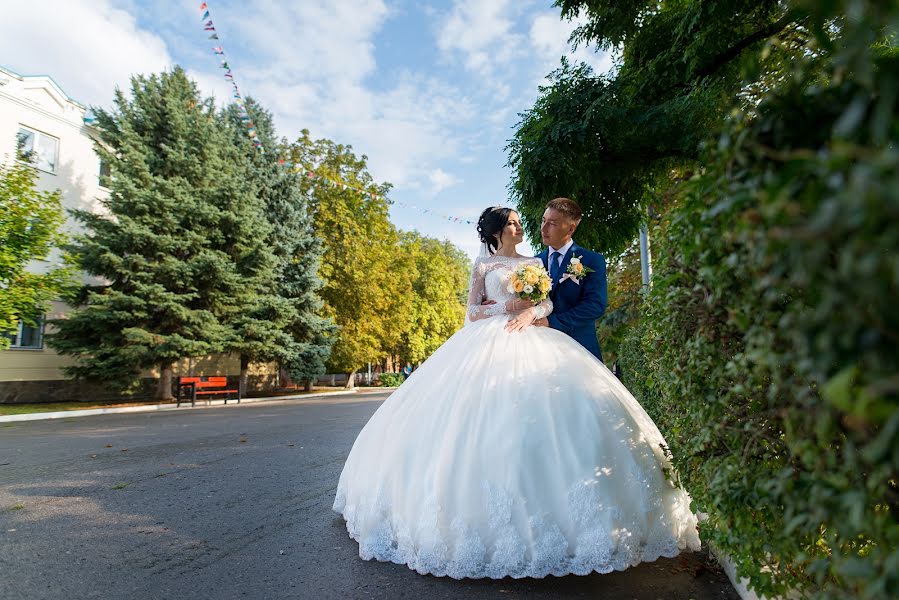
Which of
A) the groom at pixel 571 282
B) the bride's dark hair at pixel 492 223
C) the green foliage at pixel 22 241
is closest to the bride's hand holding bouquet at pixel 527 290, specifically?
the groom at pixel 571 282

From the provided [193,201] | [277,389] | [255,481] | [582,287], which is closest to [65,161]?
[193,201]

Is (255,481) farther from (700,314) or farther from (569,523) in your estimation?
(700,314)

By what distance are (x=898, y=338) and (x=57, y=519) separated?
508 cm

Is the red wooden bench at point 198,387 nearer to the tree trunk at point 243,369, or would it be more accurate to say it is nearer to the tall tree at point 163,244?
the tall tree at point 163,244

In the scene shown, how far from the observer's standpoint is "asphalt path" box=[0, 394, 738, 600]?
2.66 m

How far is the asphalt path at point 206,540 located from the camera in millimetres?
2662

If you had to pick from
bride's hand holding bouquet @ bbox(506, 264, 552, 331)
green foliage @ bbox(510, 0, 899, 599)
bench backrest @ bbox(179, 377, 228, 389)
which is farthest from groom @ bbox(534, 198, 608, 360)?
bench backrest @ bbox(179, 377, 228, 389)

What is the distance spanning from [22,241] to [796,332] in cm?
1577

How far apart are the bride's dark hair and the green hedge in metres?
1.77

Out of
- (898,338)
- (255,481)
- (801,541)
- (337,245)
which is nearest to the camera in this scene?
(898,338)

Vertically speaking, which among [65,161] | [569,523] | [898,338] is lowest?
[569,523]

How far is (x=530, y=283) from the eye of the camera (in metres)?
3.73

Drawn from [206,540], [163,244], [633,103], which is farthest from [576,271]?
[163,244]

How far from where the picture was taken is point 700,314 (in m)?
2.00
